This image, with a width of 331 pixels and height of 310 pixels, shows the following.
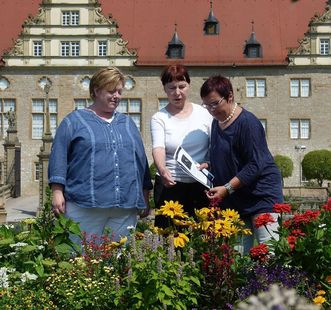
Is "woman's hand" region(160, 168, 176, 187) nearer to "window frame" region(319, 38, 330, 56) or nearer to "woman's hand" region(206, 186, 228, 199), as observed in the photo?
"woman's hand" region(206, 186, 228, 199)

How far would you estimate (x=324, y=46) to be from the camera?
25.8m

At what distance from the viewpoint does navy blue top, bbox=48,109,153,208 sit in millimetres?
4234

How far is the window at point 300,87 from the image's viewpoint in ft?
85.4

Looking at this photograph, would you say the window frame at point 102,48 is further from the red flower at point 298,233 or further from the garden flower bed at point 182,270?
the red flower at point 298,233

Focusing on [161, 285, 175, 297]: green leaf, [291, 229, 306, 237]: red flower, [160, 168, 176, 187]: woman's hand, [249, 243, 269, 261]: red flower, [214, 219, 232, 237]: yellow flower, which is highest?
[160, 168, 176, 187]: woman's hand

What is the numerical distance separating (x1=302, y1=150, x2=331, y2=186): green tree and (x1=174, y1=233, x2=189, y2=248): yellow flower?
20712 millimetres

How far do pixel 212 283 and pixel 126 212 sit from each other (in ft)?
3.38

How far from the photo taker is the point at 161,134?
436cm

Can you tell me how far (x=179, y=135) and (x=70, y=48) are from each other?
2194 cm

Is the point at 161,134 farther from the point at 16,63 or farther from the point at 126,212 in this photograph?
the point at 16,63

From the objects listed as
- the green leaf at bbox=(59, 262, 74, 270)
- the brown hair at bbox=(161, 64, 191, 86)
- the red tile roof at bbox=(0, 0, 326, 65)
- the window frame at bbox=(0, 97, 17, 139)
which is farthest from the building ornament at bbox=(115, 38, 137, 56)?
the green leaf at bbox=(59, 262, 74, 270)

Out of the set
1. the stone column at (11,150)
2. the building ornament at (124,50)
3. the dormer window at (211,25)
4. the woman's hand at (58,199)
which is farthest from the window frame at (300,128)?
the woman's hand at (58,199)

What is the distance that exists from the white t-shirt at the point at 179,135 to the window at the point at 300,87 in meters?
22.2

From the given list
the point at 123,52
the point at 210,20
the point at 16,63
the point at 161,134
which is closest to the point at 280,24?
the point at 210,20
